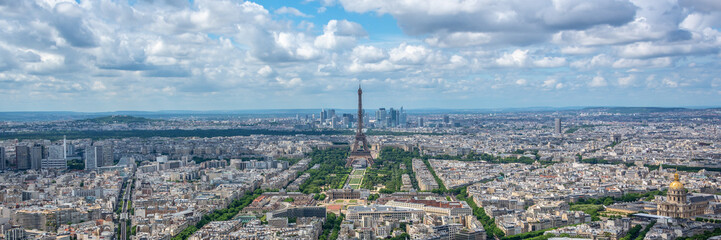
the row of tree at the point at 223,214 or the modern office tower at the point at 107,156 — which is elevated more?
the modern office tower at the point at 107,156

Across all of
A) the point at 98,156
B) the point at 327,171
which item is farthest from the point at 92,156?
the point at 327,171

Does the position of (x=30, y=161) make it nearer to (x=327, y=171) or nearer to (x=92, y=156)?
(x=92, y=156)

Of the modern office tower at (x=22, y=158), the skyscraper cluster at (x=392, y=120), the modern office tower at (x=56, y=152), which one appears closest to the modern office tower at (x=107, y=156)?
the modern office tower at (x=56, y=152)

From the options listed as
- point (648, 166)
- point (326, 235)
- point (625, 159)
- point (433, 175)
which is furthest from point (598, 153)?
point (326, 235)

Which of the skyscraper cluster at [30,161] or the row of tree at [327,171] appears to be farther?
the skyscraper cluster at [30,161]

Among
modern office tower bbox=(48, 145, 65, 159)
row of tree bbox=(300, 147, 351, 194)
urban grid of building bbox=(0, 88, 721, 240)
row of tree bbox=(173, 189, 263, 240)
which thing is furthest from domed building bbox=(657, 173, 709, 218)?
modern office tower bbox=(48, 145, 65, 159)

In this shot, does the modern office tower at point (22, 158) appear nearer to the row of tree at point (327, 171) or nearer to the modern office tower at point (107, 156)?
the modern office tower at point (107, 156)
